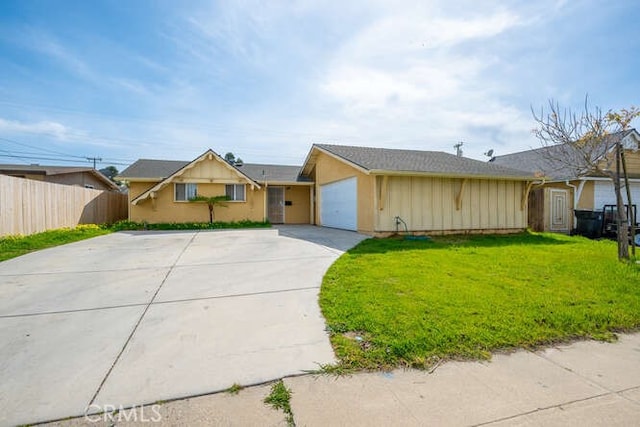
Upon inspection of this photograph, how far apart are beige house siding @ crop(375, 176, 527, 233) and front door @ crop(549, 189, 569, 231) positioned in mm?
2796

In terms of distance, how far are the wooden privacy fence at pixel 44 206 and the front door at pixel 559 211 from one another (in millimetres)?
20498

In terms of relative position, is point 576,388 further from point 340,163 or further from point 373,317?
point 340,163

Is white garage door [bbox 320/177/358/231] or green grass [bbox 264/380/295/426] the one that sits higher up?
white garage door [bbox 320/177/358/231]

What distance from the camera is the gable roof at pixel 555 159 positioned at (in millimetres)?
12152

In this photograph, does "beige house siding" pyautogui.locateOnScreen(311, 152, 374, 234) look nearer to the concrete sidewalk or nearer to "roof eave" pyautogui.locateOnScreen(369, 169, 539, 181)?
"roof eave" pyautogui.locateOnScreen(369, 169, 539, 181)

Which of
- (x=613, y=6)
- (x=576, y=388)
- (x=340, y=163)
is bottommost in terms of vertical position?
(x=576, y=388)

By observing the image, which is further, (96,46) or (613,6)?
(96,46)

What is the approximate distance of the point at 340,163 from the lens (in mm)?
12859

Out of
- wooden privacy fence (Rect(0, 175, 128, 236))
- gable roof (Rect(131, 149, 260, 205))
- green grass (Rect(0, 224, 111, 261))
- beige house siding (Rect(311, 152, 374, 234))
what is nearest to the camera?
green grass (Rect(0, 224, 111, 261))

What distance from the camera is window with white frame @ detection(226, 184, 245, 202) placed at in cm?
1520

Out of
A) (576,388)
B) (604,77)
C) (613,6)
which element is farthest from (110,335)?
(604,77)

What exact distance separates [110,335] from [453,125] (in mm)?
16447

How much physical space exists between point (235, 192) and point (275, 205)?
2.89 meters

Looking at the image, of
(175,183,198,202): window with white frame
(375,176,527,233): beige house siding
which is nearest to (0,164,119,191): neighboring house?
(175,183,198,202): window with white frame
